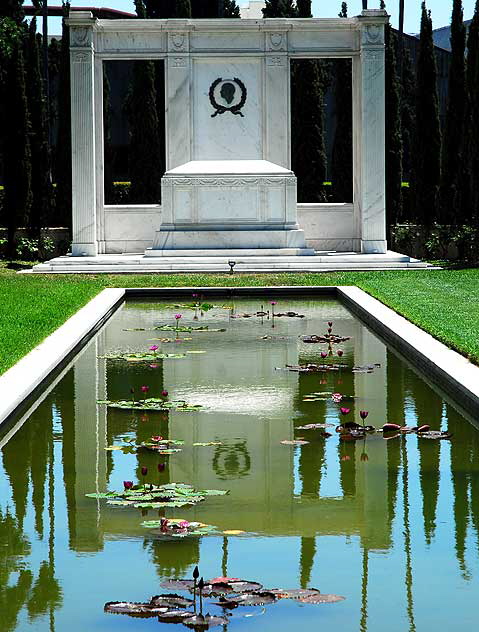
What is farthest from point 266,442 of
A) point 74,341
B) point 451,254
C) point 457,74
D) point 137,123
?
point 137,123

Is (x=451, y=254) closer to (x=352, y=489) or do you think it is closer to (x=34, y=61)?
(x=34, y=61)

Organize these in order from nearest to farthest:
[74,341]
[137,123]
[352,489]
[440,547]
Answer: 1. [440,547]
2. [352,489]
3. [74,341]
4. [137,123]

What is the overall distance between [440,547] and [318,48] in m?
19.7

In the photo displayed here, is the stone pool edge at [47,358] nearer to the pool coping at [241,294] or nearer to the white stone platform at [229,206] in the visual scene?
the pool coping at [241,294]

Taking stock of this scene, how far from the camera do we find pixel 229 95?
2425 centimetres

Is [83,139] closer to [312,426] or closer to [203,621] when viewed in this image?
[312,426]

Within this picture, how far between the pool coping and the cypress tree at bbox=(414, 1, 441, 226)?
1099 cm

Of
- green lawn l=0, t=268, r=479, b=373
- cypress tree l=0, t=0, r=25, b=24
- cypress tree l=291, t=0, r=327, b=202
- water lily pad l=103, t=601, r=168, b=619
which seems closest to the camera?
water lily pad l=103, t=601, r=168, b=619

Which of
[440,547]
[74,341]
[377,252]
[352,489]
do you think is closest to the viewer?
[440,547]

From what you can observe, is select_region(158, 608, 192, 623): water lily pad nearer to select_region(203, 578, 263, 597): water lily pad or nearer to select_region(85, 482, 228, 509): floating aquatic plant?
select_region(203, 578, 263, 597): water lily pad

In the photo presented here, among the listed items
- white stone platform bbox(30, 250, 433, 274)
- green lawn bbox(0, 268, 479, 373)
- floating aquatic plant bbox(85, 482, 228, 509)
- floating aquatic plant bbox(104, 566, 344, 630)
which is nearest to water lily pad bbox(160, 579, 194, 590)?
floating aquatic plant bbox(104, 566, 344, 630)

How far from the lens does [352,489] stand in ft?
20.7

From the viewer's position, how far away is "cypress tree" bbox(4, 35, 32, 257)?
25.4 m

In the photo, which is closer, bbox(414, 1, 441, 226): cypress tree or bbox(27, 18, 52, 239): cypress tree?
bbox(27, 18, 52, 239): cypress tree
